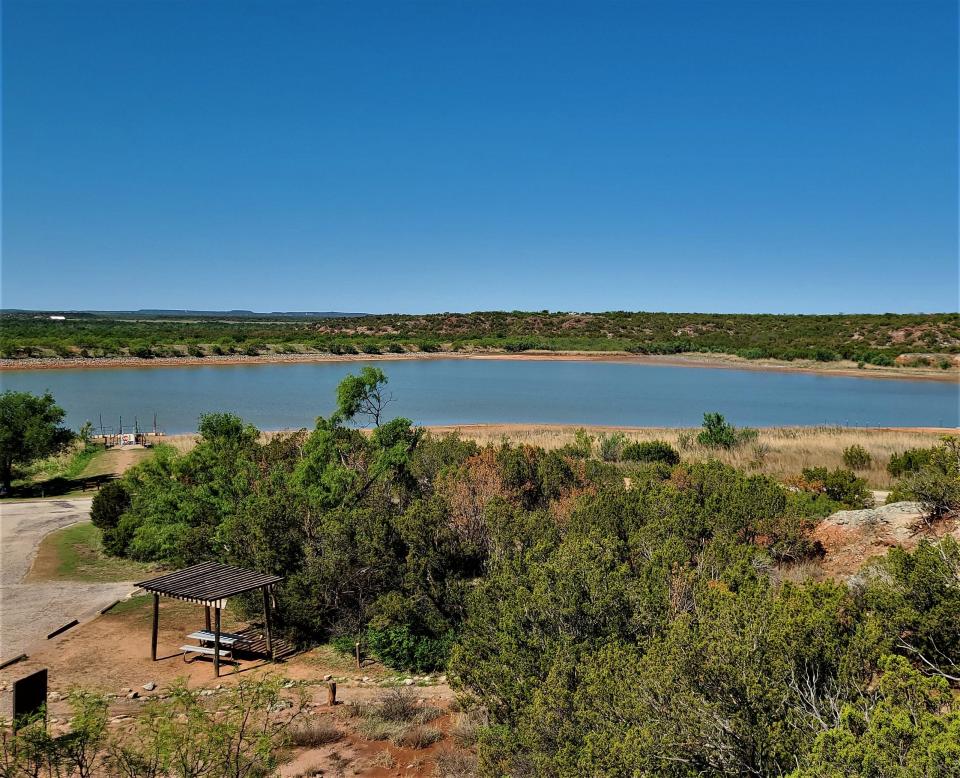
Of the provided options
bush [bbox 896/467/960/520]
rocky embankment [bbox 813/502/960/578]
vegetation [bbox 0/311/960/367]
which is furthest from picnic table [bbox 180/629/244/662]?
vegetation [bbox 0/311/960/367]

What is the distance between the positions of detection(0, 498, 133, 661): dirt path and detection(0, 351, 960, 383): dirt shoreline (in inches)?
2092

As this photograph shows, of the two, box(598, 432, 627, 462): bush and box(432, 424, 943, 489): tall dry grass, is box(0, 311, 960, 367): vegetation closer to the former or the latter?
box(432, 424, 943, 489): tall dry grass

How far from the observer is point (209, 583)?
34.4 feet

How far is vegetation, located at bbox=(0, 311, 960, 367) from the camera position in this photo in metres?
75.5

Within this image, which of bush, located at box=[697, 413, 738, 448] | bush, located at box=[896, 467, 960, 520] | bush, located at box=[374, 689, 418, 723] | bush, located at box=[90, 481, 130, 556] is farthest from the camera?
bush, located at box=[697, 413, 738, 448]

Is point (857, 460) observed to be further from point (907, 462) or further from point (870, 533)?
point (870, 533)

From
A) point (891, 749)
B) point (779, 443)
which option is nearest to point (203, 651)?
point (891, 749)

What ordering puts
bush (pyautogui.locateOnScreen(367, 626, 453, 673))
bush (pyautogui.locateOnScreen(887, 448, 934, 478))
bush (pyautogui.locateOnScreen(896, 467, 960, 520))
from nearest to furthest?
bush (pyautogui.locateOnScreen(367, 626, 453, 673)), bush (pyautogui.locateOnScreen(896, 467, 960, 520)), bush (pyautogui.locateOnScreen(887, 448, 934, 478))

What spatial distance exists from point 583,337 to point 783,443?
7698 centimetres

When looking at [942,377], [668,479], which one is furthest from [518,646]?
[942,377]

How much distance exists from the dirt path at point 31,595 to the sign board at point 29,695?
5.19m

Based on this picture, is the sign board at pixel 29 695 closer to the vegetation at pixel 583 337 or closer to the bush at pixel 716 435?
the bush at pixel 716 435

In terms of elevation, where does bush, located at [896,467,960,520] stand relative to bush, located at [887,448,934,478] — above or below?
above

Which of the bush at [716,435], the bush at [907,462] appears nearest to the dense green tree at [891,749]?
the bush at [907,462]
